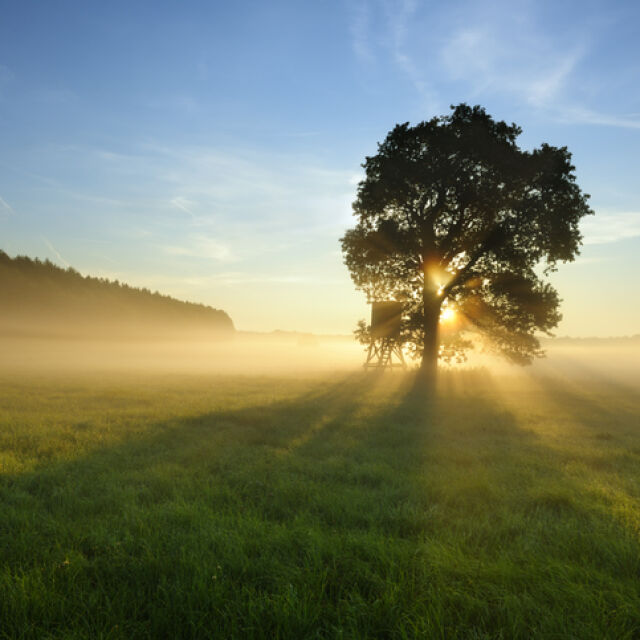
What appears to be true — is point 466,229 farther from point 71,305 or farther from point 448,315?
point 71,305

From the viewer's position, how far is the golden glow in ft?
79.6

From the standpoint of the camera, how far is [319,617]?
9.32ft

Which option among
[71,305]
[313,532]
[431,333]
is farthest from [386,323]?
[71,305]

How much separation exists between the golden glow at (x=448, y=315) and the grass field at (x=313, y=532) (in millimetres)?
14542

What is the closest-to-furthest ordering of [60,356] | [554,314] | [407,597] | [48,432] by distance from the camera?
[407,597] → [48,432] → [554,314] → [60,356]

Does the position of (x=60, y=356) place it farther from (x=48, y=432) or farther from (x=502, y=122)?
(x=502, y=122)

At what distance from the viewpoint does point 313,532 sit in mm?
4008

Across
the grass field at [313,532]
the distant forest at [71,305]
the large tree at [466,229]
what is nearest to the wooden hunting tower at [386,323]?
the large tree at [466,229]

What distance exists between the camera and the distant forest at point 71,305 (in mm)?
34719

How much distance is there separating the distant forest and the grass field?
106ft

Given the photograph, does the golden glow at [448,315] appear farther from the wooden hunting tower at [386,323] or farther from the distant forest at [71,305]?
the distant forest at [71,305]

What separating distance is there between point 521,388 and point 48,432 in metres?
21.3

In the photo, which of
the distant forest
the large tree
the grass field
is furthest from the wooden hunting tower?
the distant forest

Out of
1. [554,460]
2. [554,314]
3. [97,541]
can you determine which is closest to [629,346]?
[554,314]
